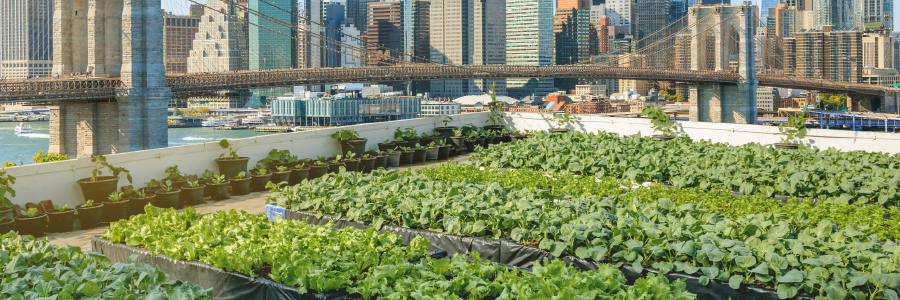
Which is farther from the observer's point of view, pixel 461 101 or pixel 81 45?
pixel 461 101

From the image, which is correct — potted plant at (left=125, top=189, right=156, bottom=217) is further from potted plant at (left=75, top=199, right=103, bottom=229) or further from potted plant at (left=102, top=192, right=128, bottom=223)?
potted plant at (left=75, top=199, right=103, bottom=229)

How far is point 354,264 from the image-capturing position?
18.2 feet

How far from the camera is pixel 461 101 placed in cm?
14275

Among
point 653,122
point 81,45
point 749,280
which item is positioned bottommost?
point 749,280

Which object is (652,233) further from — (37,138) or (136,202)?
(37,138)

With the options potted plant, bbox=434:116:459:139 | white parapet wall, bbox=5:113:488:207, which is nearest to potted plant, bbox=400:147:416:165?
white parapet wall, bbox=5:113:488:207

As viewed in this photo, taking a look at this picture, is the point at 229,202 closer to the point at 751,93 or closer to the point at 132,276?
the point at 132,276

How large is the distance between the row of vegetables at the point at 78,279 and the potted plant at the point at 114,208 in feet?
13.1

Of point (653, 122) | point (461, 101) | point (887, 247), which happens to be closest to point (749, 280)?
point (887, 247)

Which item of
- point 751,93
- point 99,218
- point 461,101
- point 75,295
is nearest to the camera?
point 75,295

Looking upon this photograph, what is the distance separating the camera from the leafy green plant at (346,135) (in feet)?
50.7

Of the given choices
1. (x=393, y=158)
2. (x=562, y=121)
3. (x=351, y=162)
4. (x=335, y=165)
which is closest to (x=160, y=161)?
(x=335, y=165)

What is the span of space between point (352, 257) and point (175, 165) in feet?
22.5

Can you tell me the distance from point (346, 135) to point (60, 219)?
6.96 metres
